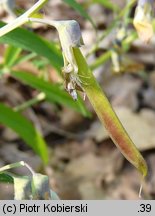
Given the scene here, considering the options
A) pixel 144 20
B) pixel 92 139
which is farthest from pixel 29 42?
pixel 92 139

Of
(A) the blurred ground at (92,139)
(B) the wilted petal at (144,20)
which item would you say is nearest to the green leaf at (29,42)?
(B) the wilted petal at (144,20)

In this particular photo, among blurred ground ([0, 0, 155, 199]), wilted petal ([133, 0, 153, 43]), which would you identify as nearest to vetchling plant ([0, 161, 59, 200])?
wilted petal ([133, 0, 153, 43])

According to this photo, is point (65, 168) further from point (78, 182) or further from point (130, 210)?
point (130, 210)

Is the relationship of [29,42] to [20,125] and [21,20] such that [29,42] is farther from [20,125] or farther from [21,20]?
Result: [20,125]

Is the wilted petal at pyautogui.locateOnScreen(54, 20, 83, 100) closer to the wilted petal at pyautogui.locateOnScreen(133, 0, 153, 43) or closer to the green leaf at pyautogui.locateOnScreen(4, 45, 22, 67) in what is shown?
the wilted petal at pyautogui.locateOnScreen(133, 0, 153, 43)

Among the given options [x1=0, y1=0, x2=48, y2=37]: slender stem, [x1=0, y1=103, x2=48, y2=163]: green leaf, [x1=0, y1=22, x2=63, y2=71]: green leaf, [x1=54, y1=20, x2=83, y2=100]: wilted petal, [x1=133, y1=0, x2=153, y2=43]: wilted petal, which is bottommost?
[x1=54, y1=20, x2=83, y2=100]: wilted petal

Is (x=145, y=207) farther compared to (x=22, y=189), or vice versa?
(x=145, y=207)

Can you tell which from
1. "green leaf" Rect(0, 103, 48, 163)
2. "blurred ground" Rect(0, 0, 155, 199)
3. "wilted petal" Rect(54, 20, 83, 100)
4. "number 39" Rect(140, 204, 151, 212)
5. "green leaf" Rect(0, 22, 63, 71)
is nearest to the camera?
"wilted petal" Rect(54, 20, 83, 100)
